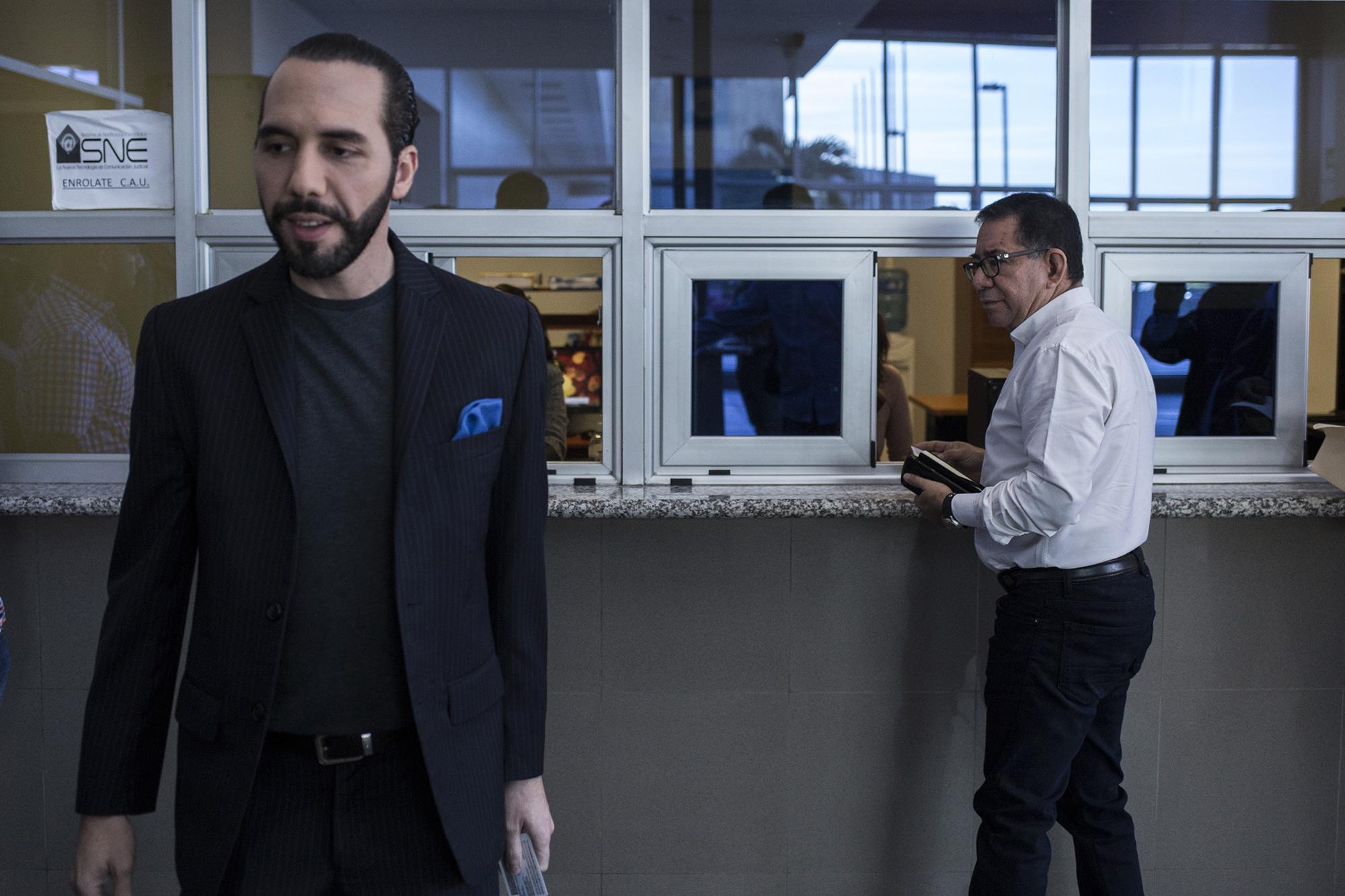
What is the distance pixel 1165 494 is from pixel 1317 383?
0.67 metres

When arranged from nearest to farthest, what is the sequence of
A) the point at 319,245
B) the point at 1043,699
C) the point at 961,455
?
1. the point at 319,245
2. the point at 1043,699
3. the point at 961,455

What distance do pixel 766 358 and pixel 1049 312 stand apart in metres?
0.78

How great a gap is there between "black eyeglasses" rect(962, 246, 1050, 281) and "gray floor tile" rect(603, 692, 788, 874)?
3.85ft

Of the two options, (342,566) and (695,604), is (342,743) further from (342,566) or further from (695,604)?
(695,604)

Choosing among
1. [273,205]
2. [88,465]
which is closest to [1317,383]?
[273,205]

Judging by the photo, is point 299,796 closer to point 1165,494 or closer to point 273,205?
point 273,205

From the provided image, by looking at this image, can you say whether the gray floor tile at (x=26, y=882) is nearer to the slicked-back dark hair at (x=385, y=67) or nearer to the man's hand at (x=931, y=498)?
the man's hand at (x=931, y=498)

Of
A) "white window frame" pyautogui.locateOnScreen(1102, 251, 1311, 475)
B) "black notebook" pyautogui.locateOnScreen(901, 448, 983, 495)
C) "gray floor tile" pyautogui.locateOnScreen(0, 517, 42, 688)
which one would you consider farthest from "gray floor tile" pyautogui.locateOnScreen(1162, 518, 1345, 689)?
"gray floor tile" pyautogui.locateOnScreen(0, 517, 42, 688)

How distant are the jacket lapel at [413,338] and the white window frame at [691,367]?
1.60 meters

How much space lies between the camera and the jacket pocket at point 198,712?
1.38 m

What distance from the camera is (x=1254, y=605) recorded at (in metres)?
3.02

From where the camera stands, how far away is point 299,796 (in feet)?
4.55

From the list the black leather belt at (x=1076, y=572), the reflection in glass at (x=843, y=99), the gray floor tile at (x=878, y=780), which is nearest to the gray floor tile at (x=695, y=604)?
the gray floor tile at (x=878, y=780)

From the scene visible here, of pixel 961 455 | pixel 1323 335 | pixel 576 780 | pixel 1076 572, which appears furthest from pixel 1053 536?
pixel 576 780
